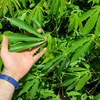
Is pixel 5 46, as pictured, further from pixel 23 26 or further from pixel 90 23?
pixel 90 23

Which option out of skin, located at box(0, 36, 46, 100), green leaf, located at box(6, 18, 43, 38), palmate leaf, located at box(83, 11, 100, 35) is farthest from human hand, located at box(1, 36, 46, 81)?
palmate leaf, located at box(83, 11, 100, 35)

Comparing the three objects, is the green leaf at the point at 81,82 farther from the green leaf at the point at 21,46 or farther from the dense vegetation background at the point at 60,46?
the green leaf at the point at 21,46

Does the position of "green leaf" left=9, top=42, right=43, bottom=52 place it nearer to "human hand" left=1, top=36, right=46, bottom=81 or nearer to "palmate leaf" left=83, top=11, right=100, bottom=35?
"human hand" left=1, top=36, right=46, bottom=81

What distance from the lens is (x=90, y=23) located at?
1462mm

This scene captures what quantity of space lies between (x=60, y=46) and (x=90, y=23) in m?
0.30

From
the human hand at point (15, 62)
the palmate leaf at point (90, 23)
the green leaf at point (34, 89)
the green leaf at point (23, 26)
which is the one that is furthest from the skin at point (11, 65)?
the green leaf at point (34, 89)

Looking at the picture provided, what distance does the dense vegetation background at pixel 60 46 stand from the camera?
149cm

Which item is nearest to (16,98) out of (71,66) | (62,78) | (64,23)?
(62,78)

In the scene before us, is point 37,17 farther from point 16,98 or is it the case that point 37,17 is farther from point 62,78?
point 16,98

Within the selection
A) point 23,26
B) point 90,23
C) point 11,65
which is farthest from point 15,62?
point 90,23

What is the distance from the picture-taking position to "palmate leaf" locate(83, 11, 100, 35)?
145cm

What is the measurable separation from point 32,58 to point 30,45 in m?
0.06

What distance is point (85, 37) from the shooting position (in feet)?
4.81

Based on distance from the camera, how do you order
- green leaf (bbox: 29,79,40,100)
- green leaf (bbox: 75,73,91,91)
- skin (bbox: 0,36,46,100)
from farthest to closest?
green leaf (bbox: 29,79,40,100) < green leaf (bbox: 75,73,91,91) < skin (bbox: 0,36,46,100)
